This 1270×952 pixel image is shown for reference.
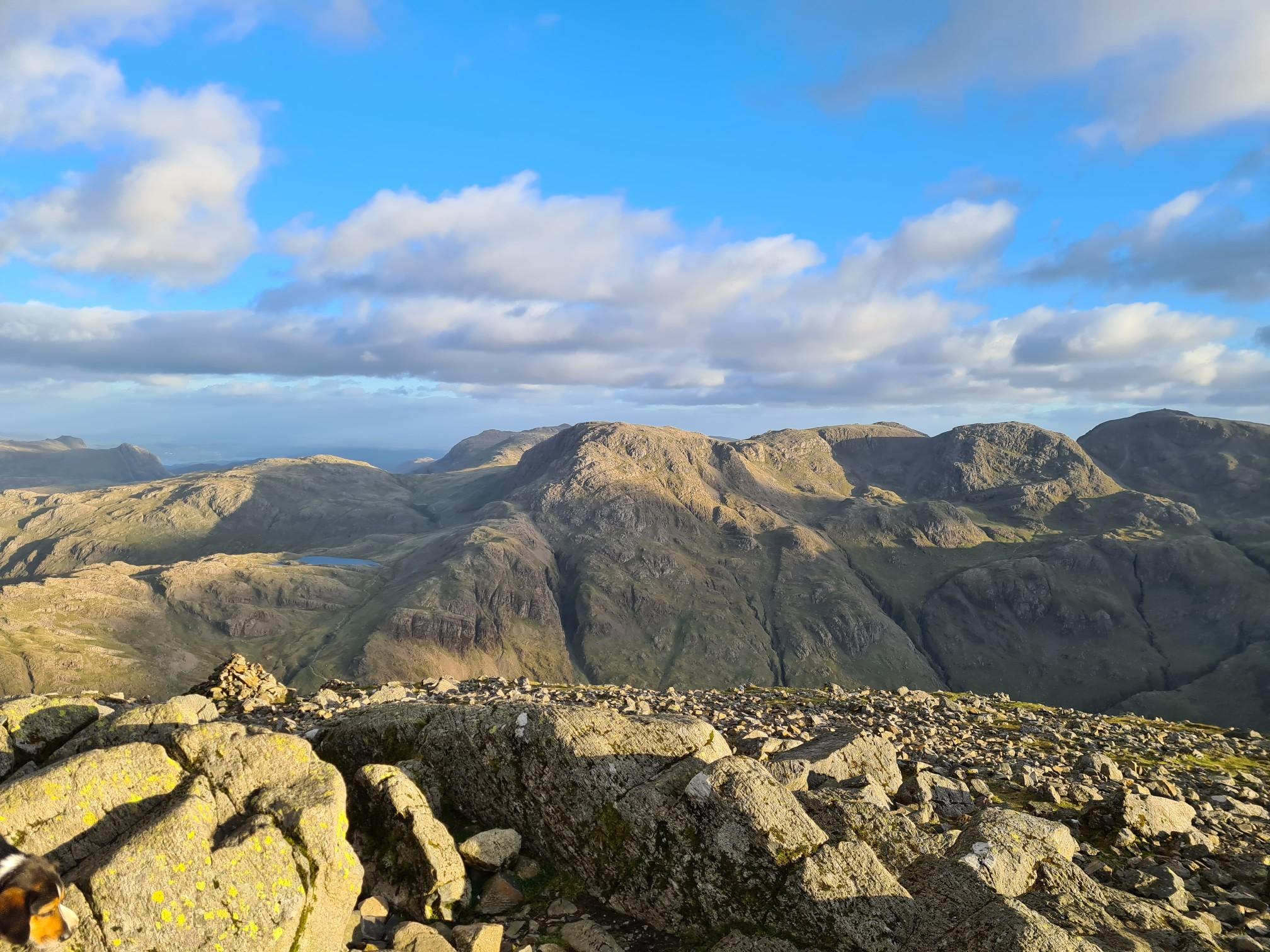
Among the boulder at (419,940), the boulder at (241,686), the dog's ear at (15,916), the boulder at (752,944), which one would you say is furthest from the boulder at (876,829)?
the boulder at (241,686)

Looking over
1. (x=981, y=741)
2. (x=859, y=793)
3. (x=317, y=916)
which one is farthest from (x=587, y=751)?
(x=981, y=741)

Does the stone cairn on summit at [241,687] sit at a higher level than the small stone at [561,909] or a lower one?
lower

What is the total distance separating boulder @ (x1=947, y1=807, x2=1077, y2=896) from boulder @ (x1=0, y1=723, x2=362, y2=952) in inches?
454

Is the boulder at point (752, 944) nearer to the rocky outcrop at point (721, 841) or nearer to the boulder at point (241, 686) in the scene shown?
the rocky outcrop at point (721, 841)

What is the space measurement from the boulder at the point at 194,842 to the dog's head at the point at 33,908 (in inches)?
38.4

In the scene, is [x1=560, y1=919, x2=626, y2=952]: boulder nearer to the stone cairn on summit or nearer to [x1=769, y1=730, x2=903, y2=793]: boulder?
[x1=769, y1=730, x2=903, y2=793]: boulder

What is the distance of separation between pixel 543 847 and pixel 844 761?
10.7 metres

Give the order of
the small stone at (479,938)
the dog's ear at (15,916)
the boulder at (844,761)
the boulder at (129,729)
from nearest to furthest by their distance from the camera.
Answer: the dog's ear at (15,916), the small stone at (479,938), the boulder at (129,729), the boulder at (844,761)

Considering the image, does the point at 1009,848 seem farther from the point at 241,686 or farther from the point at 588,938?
the point at 241,686

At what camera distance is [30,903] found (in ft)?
30.0

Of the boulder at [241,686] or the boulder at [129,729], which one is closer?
the boulder at [129,729]

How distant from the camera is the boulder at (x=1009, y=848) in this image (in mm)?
12422

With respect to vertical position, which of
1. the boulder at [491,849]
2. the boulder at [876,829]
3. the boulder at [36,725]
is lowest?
the boulder at [491,849]

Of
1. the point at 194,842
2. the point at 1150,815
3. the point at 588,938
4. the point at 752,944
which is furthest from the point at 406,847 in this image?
the point at 1150,815
